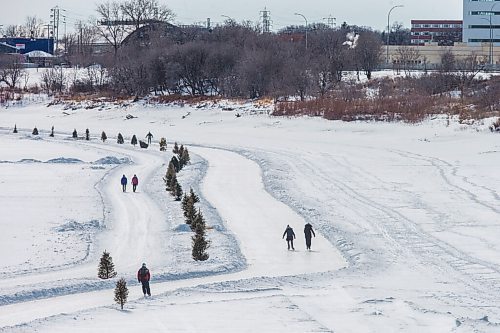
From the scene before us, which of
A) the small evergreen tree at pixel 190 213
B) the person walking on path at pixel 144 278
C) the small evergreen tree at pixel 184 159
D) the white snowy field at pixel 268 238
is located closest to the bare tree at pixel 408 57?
the white snowy field at pixel 268 238

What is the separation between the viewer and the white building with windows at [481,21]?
11462 centimetres

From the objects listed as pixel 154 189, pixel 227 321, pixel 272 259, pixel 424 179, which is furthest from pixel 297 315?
pixel 424 179

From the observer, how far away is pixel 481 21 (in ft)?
378

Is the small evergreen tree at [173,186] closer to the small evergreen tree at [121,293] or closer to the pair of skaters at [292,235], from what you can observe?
the pair of skaters at [292,235]

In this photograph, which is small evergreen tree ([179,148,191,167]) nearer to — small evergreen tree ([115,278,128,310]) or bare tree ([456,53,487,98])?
small evergreen tree ([115,278,128,310])

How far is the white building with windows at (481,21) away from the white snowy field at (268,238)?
63927 millimetres

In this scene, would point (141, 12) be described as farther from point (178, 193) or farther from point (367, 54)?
point (178, 193)

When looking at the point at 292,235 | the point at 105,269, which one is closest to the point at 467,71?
the point at 292,235

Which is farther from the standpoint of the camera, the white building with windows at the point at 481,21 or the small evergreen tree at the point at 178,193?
the white building with windows at the point at 481,21

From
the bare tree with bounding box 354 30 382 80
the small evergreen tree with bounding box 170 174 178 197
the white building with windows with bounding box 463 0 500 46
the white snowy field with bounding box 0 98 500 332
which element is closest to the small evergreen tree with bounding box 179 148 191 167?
the white snowy field with bounding box 0 98 500 332

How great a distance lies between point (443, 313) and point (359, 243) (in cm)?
768

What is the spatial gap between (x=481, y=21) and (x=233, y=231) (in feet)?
310

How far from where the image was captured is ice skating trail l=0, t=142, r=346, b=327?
65.4 feet

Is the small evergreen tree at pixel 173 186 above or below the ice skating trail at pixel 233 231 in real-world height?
above
